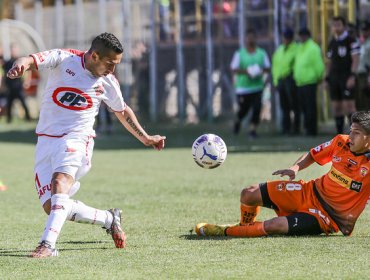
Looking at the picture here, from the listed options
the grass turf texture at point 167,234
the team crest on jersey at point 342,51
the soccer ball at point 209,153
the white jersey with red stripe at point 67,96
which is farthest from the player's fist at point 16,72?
the team crest on jersey at point 342,51

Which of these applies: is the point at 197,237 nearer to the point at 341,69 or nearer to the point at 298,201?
the point at 298,201

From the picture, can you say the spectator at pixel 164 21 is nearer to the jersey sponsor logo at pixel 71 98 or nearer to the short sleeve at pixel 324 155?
the short sleeve at pixel 324 155

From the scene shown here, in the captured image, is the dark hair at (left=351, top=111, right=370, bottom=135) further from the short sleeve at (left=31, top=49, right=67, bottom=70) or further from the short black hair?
the short sleeve at (left=31, top=49, right=67, bottom=70)

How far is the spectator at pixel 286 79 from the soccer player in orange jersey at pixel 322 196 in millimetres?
12340

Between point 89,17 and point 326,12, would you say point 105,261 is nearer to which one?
point 326,12

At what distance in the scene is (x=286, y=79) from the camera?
21.6 meters

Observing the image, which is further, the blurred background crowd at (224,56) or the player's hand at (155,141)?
the blurred background crowd at (224,56)

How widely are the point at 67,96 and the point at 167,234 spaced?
5.41ft

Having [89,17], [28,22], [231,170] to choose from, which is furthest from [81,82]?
[28,22]

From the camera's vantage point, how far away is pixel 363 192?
8.58 metres

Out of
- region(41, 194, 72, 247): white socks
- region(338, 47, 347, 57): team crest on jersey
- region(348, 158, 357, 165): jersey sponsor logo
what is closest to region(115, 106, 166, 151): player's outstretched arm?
region(41, 194, 72, 247): white socks

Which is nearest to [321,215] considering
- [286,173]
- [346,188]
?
[346,188]

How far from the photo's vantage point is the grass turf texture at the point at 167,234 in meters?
7.11

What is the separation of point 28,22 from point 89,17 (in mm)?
3305
